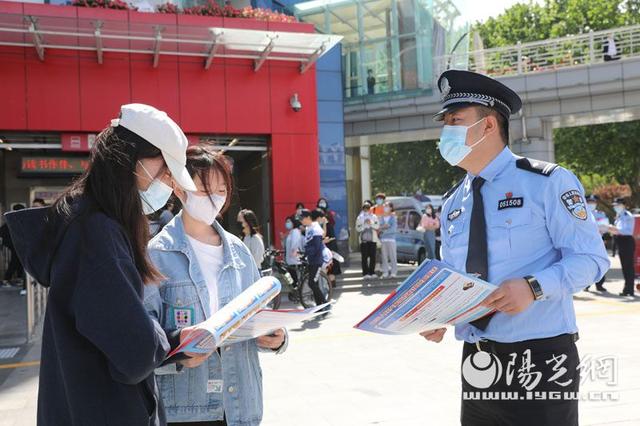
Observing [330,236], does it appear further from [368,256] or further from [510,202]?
[510,202]

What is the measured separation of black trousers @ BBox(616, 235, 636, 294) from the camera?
11.5 m

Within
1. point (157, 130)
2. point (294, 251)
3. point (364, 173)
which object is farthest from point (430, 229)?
point (157, 130)

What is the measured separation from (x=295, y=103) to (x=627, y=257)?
842 cm

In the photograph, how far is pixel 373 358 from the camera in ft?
22.4

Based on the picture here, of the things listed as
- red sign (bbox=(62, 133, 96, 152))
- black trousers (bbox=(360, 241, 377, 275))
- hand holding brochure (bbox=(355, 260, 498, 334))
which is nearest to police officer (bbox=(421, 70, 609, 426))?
hand holding brochure (bbox=(355, 260, 498, 334))

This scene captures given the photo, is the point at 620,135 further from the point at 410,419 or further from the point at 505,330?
the point at 505,330

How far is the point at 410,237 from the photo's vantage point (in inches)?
672

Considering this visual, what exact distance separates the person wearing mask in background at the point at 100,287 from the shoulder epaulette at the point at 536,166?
1.47 metres

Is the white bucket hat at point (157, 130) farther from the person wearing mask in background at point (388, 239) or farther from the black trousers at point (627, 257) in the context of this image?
the person wearing mask in background at point (388, 239)

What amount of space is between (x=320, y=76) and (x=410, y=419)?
14160mm

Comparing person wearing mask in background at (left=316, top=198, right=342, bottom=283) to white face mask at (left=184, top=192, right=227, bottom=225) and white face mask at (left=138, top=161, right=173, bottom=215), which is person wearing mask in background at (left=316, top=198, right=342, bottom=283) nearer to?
white face mask at (left=184, top=192, right=227, bottom=225)

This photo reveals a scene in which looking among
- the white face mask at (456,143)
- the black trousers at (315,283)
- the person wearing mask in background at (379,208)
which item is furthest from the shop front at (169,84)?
the white face mask at (456,143)

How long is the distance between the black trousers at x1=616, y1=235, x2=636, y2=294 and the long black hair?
1148 centimetres

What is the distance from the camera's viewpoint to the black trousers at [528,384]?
2303 mm
